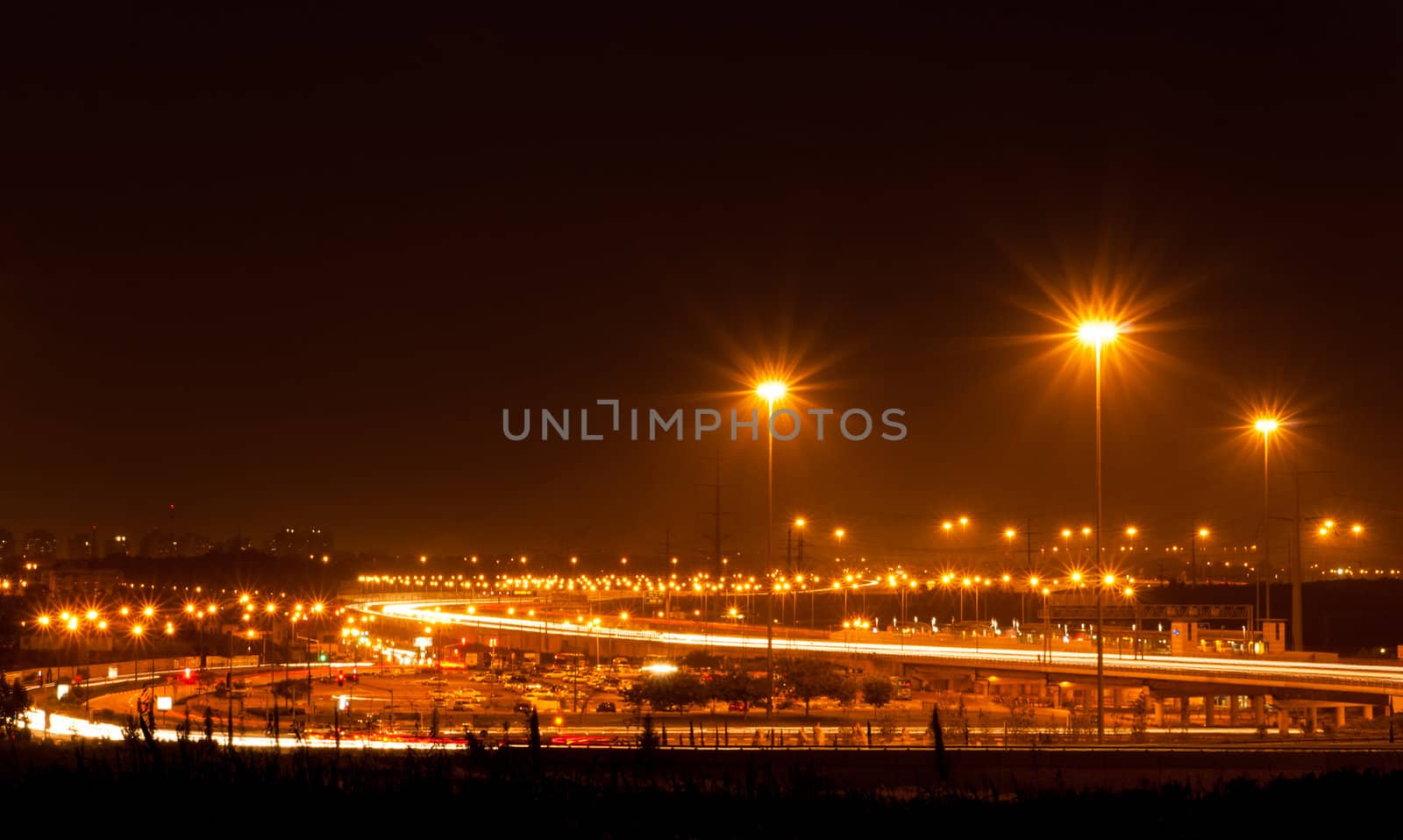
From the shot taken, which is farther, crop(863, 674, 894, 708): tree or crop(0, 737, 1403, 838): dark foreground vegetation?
crop(863, 674, 894, 708): tree

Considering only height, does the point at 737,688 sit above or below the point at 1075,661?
above

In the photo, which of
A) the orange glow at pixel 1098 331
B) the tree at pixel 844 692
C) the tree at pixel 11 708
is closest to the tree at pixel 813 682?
the tree at pixel 844 692

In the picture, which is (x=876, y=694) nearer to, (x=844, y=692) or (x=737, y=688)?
(x=844, y=692)

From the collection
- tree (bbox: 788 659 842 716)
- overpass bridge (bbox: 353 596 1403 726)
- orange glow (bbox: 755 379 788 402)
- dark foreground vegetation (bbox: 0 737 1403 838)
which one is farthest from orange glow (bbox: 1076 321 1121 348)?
tree (bbox: 788 659 842 716)

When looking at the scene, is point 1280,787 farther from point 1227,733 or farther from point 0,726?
point 0,726

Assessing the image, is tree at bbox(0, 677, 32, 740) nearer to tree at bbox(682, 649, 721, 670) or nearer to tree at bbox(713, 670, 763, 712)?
tree at bbox(713, 670, 763, 712)

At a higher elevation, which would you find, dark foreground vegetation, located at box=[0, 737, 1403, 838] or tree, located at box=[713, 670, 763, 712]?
dark foreground vegetation, located at box=[0, 737, 1403, 838]

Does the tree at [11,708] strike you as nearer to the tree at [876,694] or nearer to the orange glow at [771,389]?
the orange glow at [771,389]

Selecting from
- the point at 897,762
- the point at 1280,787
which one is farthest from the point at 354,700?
the point at 1280,787

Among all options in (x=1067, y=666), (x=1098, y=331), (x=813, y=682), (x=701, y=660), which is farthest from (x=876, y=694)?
(x=701, y=660)
